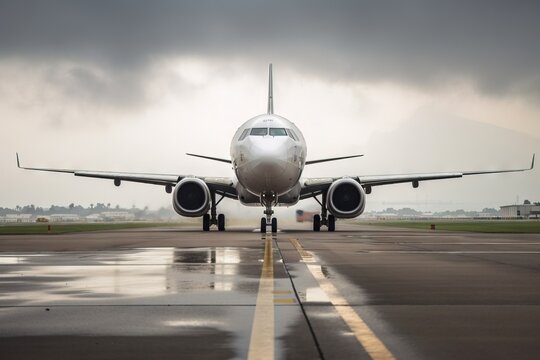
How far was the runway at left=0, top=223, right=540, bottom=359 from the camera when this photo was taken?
14.7 ft

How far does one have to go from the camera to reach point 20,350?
4.44 metres

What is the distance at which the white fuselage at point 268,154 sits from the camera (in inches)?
1040

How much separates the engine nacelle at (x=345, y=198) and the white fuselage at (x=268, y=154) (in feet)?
9.33

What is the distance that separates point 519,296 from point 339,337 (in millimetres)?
3140

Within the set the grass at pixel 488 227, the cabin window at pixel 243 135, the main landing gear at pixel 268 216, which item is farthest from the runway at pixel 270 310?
the grass at pixel 488 227

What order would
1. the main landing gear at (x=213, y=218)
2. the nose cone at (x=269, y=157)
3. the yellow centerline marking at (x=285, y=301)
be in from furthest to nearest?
the main landing gear at (x=213, y=218), the nose cone at (x=269, y=157), the yellow centerline marking at (x=285, y=301)

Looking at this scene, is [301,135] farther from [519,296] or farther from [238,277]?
[519,296]

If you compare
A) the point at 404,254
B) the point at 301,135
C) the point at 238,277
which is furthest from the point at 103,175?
the point at 238,277

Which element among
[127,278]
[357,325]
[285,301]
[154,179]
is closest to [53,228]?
[154,179]

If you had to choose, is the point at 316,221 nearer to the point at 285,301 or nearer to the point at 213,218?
the point at 213,218

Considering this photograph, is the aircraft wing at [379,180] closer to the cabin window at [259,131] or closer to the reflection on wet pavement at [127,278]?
the cabin window at [259,131]

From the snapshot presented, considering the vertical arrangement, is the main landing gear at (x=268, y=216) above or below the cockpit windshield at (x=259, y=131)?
below

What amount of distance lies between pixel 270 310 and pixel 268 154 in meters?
20.3

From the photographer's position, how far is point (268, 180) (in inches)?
1063
